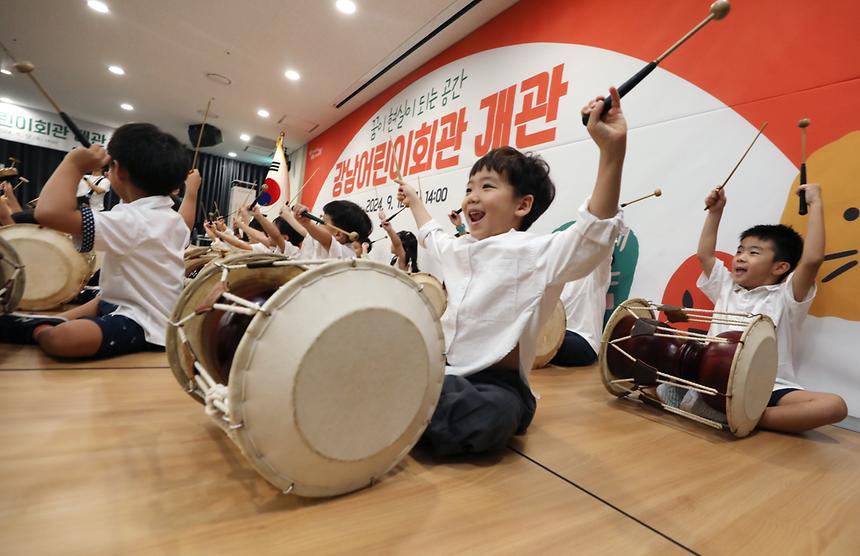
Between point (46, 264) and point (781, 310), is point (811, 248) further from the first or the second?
point (46, 264)

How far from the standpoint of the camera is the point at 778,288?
1.64 m

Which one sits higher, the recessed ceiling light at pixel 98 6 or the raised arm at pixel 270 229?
the recessed ceiling light at pixel 98 6

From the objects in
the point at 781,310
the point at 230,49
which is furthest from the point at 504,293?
the point at 230,49

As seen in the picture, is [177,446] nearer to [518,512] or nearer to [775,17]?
[518,512]

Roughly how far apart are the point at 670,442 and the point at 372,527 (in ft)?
3.22

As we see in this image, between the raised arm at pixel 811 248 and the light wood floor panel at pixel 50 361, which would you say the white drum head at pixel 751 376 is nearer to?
the raised arm at pixel 811 248

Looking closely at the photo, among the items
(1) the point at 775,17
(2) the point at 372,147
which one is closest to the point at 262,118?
(2) the point at 372,147

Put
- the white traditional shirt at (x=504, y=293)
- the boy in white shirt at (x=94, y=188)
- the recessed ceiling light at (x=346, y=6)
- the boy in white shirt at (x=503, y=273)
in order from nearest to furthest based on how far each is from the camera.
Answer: the boy in white shirt at (x=503, y=273)
the white traditional shirt at (x=504, y=293)
the boy in white shirt at (x=94, y=188)
the recessed ceiling light at (x=346, y=6)

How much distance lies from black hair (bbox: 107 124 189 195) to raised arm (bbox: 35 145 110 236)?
7.3 inches

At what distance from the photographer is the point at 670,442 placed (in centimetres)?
122

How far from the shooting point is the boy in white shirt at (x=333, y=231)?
103 inches

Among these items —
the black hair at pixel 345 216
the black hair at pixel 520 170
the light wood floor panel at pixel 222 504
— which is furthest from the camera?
the black hair at pixel 345 216

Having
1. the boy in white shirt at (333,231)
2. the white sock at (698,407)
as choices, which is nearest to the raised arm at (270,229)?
the boy in white shirt at (333,231)

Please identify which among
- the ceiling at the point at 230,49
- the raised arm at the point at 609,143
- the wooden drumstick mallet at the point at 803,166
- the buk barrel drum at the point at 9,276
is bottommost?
the buk barrel drum at the point at 9,276
